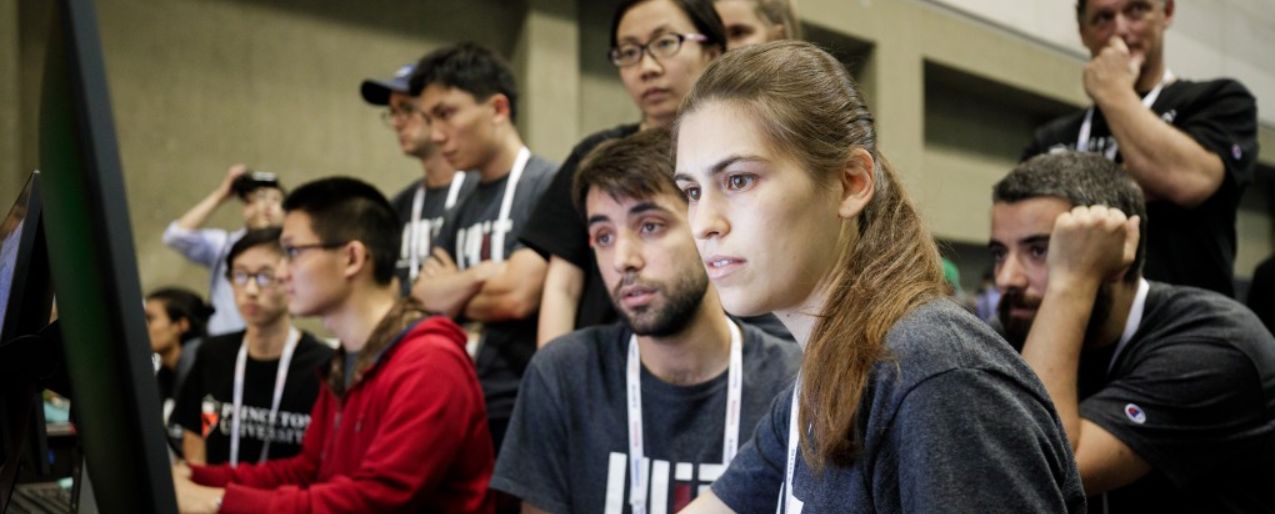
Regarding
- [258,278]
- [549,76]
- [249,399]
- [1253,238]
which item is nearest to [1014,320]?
[249,399]

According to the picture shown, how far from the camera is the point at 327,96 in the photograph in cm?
593

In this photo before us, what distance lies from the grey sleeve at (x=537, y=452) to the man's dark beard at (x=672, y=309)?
244 mm

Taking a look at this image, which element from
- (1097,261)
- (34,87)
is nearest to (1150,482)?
(1097,261)

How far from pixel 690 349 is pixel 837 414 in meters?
0.93

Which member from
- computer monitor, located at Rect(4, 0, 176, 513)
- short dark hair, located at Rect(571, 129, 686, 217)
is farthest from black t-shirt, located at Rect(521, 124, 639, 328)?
computer monitor, located at Rect(4, 0, 176, 513)

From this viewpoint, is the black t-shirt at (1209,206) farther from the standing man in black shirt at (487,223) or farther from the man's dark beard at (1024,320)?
the standing man in black shirt at (487,223)

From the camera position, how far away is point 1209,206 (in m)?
2.42

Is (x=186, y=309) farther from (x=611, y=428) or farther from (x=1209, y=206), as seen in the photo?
(x=1209, y=206)

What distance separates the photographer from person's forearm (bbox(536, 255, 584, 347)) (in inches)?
96.4

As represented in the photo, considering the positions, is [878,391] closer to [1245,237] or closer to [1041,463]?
[1041,463]

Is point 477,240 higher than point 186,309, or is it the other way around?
point 477,240

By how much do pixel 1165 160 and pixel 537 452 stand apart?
1570 millimetres

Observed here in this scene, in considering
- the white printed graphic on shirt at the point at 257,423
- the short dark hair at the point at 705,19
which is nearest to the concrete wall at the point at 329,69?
the white printed graphic on shirt at the point at 257,423

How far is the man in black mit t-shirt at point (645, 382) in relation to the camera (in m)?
1.92
